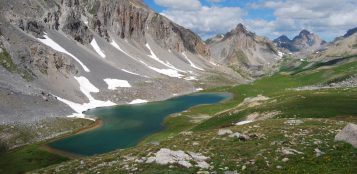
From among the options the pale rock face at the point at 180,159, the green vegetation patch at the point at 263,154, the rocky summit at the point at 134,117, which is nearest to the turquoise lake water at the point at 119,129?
the rocky summit at the point at 134,117

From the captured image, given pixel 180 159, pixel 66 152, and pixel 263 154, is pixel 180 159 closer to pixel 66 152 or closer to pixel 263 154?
pixel 263 154

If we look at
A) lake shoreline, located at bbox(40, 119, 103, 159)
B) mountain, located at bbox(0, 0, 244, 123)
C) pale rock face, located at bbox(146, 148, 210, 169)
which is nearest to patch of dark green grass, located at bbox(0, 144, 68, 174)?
lake shoreline, located at bbox(40, 119, 103, 159)

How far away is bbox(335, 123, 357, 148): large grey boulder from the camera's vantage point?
2975cm

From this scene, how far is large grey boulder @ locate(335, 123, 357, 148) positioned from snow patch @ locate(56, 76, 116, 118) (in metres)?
86.4

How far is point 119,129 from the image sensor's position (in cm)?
9200

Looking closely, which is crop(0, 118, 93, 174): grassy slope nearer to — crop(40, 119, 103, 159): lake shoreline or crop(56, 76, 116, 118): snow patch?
crop(40, 119, 103, 159): lake shoreline

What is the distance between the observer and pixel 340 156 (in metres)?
27.9

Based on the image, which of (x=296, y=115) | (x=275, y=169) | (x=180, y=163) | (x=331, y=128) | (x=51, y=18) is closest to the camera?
(x=275, y=169)

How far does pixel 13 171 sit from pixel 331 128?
42.0m

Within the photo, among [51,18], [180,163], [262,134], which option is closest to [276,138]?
[262,134]

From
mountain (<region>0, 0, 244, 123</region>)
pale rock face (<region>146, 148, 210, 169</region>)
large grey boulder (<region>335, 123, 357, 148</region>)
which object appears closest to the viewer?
pale rock face (<region>146, 148, 210, 169</region>)

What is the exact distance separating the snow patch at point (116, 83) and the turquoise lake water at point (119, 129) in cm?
2369

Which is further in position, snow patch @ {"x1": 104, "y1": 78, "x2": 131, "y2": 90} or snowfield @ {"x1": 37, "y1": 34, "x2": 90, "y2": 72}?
snowfield @ {"x1": 37, "y1": 34, "x2": 90, "y2": 72}

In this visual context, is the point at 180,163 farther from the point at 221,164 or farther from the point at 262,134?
the point at 262,134
